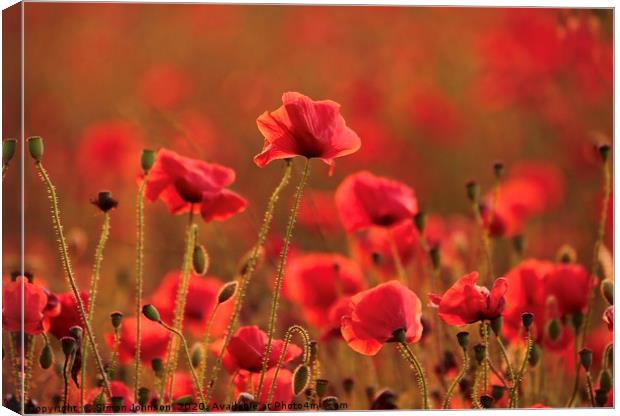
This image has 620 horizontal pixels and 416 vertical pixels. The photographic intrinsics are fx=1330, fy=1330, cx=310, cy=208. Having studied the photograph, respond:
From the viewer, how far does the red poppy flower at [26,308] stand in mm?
2275

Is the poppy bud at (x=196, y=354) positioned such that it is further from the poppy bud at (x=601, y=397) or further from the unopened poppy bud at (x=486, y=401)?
the poppy bud at (x=601, y=397)

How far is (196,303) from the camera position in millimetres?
2527

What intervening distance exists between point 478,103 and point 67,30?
51.2 inches

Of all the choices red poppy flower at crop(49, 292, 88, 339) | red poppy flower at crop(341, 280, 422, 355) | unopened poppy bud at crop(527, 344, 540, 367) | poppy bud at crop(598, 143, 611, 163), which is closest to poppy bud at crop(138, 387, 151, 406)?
red poppy flower at crop(49, 292, 88, 339)

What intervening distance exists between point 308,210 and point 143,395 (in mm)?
809

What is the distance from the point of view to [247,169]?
337cm

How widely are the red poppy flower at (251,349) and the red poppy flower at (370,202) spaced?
0.31m

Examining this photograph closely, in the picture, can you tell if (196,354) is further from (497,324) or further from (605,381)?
(605,381)

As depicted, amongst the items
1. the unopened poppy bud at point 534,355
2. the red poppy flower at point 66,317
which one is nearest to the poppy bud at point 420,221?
the unopened poppy bud at point 534,355

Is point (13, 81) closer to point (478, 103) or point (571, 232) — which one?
point (571, 232)

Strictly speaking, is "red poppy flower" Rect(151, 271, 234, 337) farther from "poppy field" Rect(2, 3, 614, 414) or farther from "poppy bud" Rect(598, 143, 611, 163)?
"poppy bud" Rect(598, 143, 611, 163)

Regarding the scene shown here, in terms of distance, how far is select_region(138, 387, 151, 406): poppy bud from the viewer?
7.67 feet

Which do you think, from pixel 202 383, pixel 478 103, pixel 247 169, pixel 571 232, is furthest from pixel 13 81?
pixel 478 103

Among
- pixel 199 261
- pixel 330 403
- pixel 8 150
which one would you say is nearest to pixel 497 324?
pixel 330 403
